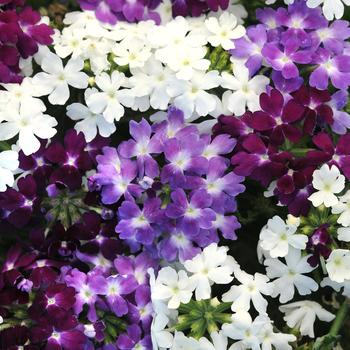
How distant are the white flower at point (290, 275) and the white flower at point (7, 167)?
0.46 metres

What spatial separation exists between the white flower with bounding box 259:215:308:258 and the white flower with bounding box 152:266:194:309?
0.47 ft

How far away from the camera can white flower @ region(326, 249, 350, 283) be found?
139 centimetres

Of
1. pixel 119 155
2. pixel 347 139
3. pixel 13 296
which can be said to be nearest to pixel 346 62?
pixel 347 139

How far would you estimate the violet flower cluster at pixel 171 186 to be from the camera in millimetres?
1448

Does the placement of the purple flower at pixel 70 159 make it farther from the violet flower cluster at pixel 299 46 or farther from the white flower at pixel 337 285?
the white flower at pixel 337 285

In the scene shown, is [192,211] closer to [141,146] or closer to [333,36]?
[141,146]

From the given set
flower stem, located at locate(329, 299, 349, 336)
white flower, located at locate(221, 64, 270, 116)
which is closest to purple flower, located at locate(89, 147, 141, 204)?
white flower, located at locate(221, 64, 270, 116)

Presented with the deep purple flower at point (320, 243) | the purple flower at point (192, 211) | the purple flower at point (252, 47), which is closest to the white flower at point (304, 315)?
the deep purple flower at point (320, 243)

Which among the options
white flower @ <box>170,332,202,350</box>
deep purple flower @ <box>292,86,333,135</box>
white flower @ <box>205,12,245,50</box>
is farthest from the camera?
white flower @ <box>205,12,245,50</box>

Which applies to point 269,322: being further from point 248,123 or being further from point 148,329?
point 248,123

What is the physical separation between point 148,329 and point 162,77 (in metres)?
0.44

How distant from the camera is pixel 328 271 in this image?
→ 4.55 ft

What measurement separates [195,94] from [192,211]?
0.69ft

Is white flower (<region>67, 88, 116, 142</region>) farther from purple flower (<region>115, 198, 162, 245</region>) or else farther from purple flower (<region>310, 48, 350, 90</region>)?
purple flower (<region>310, 48, 350, 90</region>)
